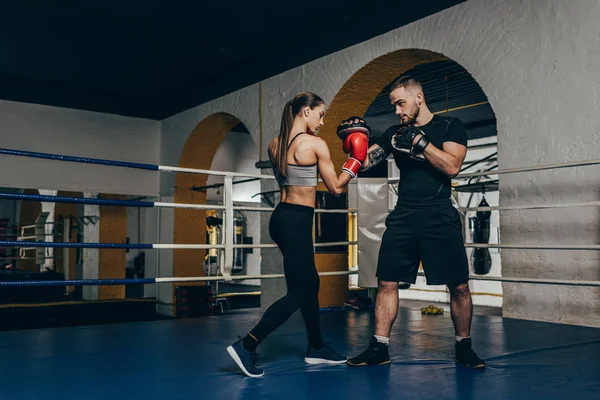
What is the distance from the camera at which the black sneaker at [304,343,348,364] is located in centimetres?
220

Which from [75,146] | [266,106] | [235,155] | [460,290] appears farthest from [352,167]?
[235,155]

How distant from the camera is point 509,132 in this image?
369 centimetres

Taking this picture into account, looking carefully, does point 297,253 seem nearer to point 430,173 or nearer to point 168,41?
point 430,173

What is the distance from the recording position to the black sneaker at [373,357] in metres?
2.14

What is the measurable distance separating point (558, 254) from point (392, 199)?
545 cm

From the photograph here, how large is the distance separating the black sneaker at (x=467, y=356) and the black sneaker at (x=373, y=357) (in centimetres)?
29

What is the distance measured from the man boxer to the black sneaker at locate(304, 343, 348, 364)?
8cm

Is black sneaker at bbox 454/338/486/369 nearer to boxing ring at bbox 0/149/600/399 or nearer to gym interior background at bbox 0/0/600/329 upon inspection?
boxing ring at bbox 0/149/600/399

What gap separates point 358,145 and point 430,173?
305 millimetres

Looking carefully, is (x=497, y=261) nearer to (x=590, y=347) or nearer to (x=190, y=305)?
(x=190, y=305)

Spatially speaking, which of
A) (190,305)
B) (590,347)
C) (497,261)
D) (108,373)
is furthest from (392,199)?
(108,373)

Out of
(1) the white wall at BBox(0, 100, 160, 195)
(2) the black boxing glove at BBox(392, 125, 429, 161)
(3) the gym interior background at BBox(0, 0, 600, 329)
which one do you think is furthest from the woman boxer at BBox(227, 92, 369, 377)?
(1) the white wall at BBox(0, 100, 160, 195)

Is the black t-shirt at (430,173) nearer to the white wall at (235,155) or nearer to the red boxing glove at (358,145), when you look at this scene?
the red boxing glove at (358,145)

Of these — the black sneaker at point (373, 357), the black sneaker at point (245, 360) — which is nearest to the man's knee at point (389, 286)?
the black sneaker at point (373, 357)
